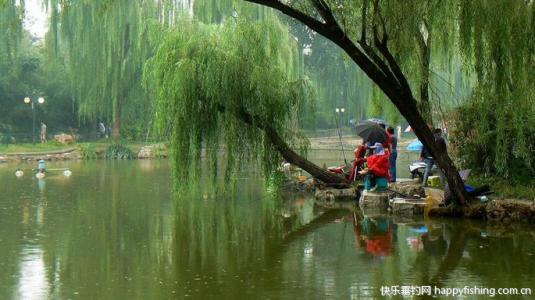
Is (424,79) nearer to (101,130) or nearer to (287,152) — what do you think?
(287,152)

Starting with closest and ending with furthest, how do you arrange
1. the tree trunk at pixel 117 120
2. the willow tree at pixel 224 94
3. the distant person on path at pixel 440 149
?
the distant person on path at pixel 440 149 → the willow tree at pixel 224 94 → the tree trunk at pixel 117 120

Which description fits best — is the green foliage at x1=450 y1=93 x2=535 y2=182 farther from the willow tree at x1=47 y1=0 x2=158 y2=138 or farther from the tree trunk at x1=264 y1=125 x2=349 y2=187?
the willow tree at x1=47 y1=0 x2=158 y2=138

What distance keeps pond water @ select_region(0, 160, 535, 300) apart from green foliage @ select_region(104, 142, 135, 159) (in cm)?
2090

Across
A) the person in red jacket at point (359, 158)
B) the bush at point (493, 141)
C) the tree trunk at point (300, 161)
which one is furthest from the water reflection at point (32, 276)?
the person in red jacket at point (359, 158)

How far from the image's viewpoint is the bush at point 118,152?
119 feet

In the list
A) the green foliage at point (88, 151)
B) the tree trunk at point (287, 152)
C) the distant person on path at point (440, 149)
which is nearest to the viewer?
the distant person on path at point (440, 149)

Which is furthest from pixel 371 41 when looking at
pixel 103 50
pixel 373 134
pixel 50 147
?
pixel 50 147

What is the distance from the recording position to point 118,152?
3653 centimetres

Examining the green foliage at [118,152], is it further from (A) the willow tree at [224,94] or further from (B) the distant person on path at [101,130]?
(A) the willow tree at [224,94]

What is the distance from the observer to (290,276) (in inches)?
306

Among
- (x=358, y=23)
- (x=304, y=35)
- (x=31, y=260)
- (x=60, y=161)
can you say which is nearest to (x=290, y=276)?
(x=31, y=260)

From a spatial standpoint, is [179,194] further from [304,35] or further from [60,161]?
[304,35]

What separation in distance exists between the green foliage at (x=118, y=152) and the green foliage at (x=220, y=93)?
72.8 feet

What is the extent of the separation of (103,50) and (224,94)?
77.5ft
